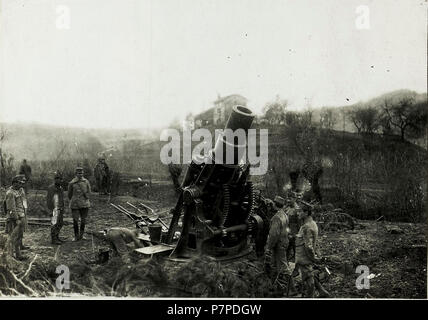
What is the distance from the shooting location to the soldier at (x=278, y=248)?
6.84 meters

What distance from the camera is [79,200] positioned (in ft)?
26.5

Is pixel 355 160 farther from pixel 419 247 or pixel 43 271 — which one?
pixel 43 271

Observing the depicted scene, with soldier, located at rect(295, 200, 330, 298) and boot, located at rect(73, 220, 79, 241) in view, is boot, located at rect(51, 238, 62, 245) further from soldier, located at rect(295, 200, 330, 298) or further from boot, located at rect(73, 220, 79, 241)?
soldier, located at rect(295, 200, 330, 298)

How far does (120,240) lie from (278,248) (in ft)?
8.92

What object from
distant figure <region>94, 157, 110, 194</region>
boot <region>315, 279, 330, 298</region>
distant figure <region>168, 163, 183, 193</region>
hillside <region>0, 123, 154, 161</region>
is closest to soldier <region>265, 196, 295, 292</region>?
boot <region>315, 279, 330, 298</region>

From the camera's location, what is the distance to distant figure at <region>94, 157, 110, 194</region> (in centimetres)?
838

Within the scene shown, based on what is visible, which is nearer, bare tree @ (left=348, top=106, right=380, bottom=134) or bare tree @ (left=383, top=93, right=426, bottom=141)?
bare tree @ (left=383, top=93, right=426, bottom=141)

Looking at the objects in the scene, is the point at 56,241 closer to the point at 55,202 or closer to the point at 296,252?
the point at 55,202

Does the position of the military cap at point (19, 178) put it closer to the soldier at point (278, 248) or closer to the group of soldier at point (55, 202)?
the group of soldier at point (55, 202)

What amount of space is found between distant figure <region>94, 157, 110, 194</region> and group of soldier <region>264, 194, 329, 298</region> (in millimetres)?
3378

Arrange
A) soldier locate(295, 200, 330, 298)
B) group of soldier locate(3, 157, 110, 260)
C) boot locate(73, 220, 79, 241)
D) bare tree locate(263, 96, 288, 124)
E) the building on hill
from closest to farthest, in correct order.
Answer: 1. soldier locate(295, 200, 330, 298)
2. group of soldier locate(3, 157, 110, 260)
3. boot locate(73, 220, 79, 241)
4. bare tree locate(263, 96, 288, 124)
5. the building on hill

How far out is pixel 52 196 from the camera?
8.16 metres

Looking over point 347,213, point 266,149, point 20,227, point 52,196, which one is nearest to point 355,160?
point 347,213
